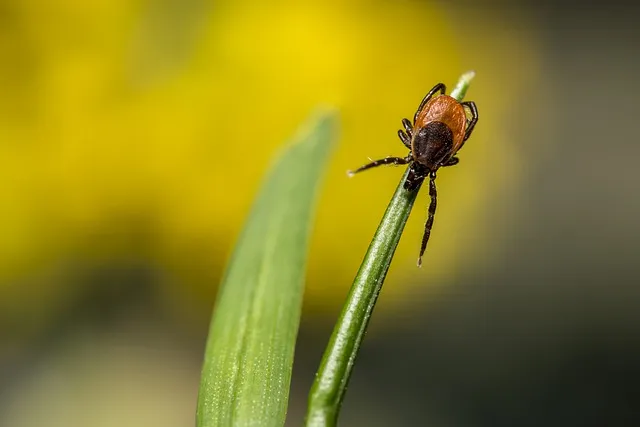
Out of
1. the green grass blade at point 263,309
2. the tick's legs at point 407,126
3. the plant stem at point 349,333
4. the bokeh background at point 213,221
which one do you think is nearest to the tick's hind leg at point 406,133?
the tick's legs at point 407,126

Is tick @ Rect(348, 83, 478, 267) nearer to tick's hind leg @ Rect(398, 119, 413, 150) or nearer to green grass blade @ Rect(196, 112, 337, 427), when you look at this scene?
tick's hind leg @ Rect(398, 119, 413, 150)

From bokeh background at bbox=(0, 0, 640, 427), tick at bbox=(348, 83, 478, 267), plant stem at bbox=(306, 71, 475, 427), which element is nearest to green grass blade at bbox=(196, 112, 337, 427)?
plant stem at bbox=(306, 71, 475, 427)

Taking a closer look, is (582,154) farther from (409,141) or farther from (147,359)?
(409,141)

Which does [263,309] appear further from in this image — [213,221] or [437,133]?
[213,221]

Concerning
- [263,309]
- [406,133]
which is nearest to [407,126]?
[406,133]

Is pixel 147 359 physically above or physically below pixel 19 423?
above

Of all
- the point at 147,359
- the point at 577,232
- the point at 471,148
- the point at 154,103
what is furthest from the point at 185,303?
the point at 577,232

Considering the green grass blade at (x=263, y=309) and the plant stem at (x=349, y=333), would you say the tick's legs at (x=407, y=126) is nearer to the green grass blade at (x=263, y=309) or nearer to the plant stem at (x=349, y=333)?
the green grass blade at (x=263, y=309)
